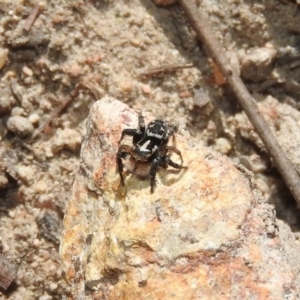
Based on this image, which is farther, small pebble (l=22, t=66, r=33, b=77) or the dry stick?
small pebble (l=22, t=66, r=33, b=77)

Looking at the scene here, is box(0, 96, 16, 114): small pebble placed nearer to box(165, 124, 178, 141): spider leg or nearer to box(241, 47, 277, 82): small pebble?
box(165, 124, 178, 141): spider leg

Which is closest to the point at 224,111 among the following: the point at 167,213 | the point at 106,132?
the point at 106,132

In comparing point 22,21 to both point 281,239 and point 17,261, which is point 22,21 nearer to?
point 17,261

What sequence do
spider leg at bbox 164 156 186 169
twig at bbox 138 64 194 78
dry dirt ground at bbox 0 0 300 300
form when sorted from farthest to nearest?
twig at bbox 138 64 194 78, dry dirt ground at bbox 0 0 300 300, spider leg at bbox 164 156 186 169

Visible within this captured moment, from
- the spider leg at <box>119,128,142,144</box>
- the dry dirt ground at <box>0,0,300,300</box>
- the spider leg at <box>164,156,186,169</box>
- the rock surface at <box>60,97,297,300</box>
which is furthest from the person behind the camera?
the dry dirt ground at <box>0,0,300,300</box>

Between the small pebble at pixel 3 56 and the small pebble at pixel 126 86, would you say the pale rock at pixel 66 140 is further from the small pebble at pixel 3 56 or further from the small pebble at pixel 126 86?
the small pebble at pixel 3 56

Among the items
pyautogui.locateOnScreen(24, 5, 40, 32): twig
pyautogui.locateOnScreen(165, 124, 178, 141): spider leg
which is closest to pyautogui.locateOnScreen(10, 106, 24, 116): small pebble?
pyautogui.locateOnScreen(24, 5, 40, 32): twig
